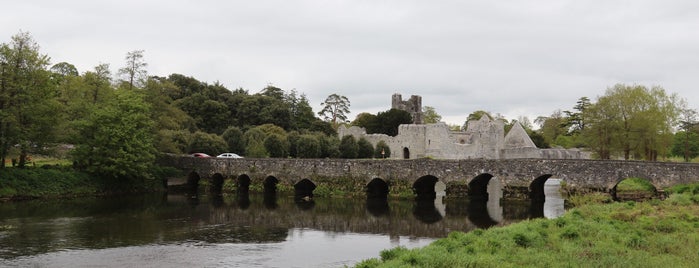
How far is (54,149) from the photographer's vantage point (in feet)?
112

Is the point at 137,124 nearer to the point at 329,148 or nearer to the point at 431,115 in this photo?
the point at 329,148

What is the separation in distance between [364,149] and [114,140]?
30742 millimetres

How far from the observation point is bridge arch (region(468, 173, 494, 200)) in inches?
1345

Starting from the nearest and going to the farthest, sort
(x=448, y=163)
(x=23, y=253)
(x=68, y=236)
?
(x=23, y=253), (x=68, y=236), (x=448, y=163)

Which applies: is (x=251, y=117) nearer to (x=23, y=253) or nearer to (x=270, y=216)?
(x=270, y=216)

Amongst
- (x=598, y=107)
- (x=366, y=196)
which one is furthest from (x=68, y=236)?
(x=598, y=107)

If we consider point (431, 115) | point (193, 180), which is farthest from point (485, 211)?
point (431, 115)

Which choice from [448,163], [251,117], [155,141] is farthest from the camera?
[251,117]

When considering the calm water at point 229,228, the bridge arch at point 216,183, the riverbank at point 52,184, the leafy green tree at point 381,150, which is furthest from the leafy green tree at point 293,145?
the calm water at point 229,228

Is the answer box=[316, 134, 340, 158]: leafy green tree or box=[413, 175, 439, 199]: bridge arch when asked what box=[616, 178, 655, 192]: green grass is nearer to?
box=[413, 175, 439, 199]: bridge arch

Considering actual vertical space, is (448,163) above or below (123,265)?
above

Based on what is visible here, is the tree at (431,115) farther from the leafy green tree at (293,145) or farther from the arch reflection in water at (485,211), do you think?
the arch reflection in water at (485,211)

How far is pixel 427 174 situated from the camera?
34375 millimetres

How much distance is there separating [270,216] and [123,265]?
12021mm
